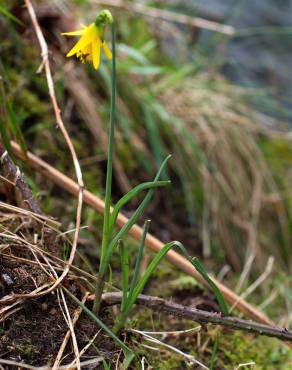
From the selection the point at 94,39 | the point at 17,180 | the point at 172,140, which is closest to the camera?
the point at 94,39

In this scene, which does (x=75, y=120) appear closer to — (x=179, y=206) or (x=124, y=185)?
(x=124, y=185)

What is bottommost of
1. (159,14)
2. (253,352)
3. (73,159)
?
(253,352)

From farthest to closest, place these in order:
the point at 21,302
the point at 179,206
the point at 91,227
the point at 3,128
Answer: the point at 179,206 → the point at 91,227 → the point at 3,128 → the point at 21,302

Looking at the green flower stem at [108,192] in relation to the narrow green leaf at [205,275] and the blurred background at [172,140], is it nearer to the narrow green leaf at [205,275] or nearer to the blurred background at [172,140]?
the narrow green leaf at [205,275]

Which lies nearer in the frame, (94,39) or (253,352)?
(94,39)

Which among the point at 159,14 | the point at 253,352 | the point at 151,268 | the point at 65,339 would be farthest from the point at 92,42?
the point at 159,14

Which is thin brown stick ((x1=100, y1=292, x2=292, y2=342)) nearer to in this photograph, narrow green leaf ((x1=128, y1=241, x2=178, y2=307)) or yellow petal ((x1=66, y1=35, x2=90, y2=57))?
narrow green leaf ((x1=128, y1=241, x2=178, y2=307))

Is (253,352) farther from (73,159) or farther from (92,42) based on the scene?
(92,42)

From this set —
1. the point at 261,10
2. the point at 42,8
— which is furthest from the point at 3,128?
the point at 261,10

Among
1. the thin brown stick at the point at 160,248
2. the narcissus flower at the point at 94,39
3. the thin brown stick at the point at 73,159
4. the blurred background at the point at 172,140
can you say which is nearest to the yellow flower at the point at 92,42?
the narcissus flower at the point at 94,39
